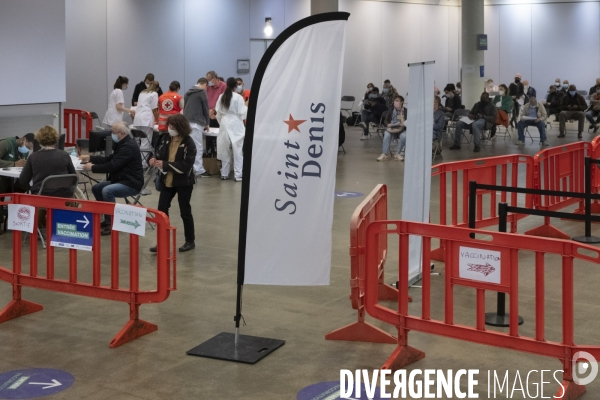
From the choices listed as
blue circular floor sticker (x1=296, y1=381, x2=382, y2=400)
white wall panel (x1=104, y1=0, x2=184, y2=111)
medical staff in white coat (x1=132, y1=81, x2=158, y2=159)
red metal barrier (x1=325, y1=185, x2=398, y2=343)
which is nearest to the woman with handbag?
medical staff in white coat (x1=132, y1=81, x2=158, y2=159)

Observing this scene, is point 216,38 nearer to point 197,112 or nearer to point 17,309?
point 197,112

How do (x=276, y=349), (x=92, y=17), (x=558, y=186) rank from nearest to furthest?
(x=276, y=349) → (x=558, y=186) → (x=92, y=17)

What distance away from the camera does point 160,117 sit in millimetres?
15211

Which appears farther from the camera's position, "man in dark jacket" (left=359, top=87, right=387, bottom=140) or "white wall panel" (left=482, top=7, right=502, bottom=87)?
"white wall panel" (left=482, top=7, right=502, bottom=87)

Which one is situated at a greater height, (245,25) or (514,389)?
(245,25)

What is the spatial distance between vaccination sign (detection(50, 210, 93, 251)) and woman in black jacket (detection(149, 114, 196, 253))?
229 centimetres

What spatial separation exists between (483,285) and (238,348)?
1.81 metres

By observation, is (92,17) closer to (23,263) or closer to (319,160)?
(23,263)

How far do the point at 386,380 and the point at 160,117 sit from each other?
10.7 metres

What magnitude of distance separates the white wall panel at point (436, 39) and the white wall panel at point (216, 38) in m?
9.53

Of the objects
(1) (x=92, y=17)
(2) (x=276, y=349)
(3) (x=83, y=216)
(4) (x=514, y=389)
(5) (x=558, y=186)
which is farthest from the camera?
(1) (x=92, y=17)

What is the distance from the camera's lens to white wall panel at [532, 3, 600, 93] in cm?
3306

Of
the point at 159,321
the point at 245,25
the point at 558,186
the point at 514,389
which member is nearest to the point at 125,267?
the point at 159,321

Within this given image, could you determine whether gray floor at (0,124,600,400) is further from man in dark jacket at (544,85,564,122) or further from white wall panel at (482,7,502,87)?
white wall panel at (482,7,502,87)
